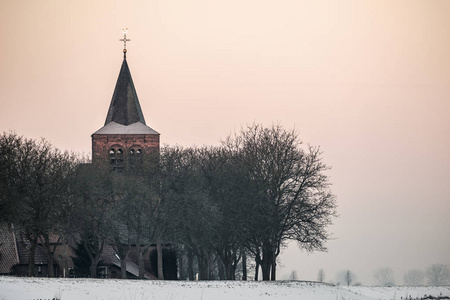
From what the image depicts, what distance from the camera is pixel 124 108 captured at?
4840 inches

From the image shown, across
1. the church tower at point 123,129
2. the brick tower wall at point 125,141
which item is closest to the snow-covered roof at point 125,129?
the church tower at point 123,129

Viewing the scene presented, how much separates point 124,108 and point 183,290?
62398 millimetres

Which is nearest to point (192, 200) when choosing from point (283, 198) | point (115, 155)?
point (283, 198)

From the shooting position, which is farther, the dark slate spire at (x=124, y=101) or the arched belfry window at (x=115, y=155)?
the dark slate spire at (x=124, y=101)

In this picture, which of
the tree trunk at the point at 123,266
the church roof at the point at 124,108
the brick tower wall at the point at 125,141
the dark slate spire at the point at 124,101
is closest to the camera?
the tree trunk at the point at 123,266

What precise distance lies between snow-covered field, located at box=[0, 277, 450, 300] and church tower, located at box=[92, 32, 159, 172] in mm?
50742

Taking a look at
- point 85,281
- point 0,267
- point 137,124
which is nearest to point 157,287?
point 85,281

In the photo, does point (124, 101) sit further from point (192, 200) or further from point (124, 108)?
point (192, 200)

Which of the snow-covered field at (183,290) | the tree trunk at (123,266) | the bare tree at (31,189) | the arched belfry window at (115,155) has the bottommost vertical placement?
the snow-covered field at (183,290)

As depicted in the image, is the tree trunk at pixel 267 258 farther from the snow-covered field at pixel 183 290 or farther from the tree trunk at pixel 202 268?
the tree trunk at pixel 202 268

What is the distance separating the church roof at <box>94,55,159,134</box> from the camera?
12262cm

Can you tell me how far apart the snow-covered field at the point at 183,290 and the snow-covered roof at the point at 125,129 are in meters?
51.7

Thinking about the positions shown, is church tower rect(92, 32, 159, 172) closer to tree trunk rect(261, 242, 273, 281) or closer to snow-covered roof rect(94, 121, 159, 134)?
snow-covered roof rect(94, 121, 159, 134)

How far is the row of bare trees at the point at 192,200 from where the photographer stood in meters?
76.3
